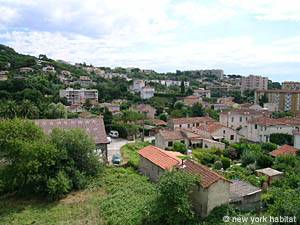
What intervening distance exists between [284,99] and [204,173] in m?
68.3

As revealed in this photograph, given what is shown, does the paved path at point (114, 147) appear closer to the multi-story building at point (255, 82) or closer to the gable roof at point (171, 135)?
the gable roof at point (171, 135)

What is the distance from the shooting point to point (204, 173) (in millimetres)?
17078

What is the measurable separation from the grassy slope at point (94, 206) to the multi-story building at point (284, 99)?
62355 mm

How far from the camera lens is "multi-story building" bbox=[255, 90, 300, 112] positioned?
75.1 metres

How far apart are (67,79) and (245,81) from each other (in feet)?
231

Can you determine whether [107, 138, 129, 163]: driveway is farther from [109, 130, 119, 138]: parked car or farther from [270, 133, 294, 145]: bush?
[270, 133, 294, 145]: bush

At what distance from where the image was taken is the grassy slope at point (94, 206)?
17781mm

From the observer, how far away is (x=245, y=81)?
12950cm

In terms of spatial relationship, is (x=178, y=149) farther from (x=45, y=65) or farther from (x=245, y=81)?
(x=245, y=81)

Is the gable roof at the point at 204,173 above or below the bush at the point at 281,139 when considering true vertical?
above

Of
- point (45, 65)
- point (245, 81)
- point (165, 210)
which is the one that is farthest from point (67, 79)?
point (165, 210)

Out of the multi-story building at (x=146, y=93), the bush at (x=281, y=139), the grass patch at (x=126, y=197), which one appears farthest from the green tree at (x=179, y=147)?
the multi-story building at (x=146, y=93)

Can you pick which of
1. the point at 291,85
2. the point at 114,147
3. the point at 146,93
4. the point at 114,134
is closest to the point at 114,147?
the point at 114,147

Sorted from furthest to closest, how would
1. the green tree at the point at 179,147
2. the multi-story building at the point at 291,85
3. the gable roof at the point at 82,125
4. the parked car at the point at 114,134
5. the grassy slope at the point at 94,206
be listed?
the multi-story building at the point at 291,85, the parked car at the point at 114,134, the green tree at the point at 179,147, the gable roof at the point at 82,125, the grassy slope at the point at 94,206
